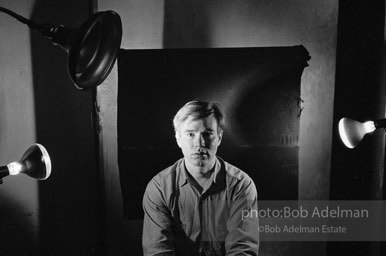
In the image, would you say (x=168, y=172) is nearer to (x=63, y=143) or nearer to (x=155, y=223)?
(x=155, y=223)

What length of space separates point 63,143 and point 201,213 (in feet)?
2.92

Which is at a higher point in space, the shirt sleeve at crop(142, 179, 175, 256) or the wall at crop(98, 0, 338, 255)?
the wall at crop(98, 0, 338, 255)

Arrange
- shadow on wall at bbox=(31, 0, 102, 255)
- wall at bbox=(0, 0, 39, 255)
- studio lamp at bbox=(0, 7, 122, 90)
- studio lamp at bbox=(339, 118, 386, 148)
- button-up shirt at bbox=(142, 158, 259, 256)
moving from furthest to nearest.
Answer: button-up shirt at bbox=(142, 158, 259, 256), shadow on wall at bbox=(31, 0, 102, 255), wall at bbox=(0, 0, 39, 255), studio lamp at bbox=(339, 118, 386, 148), studio lamp at bbox=(0, 7, 122, 90)

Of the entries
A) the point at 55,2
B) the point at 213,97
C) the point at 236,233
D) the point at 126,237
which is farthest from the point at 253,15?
the point at 126,237

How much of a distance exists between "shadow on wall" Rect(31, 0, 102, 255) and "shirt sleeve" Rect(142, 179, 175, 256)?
1.08 ft

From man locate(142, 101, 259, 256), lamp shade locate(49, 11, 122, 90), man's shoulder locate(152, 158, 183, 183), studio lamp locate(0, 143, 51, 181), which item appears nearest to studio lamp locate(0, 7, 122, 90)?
lamp shade locate(49, 11, 122, 90)

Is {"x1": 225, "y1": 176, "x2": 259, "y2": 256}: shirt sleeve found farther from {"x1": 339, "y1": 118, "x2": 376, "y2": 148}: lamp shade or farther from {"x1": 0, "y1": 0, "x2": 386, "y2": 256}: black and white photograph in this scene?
{"x1": 339, "y1": 118, "x2": 376, "y2": 148}: lamp shade

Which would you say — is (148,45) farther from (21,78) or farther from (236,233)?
(236,233)

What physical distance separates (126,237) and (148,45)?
1156 millimetres

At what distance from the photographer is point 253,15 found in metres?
1.89

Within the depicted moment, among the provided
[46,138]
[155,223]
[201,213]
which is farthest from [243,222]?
[46,138]

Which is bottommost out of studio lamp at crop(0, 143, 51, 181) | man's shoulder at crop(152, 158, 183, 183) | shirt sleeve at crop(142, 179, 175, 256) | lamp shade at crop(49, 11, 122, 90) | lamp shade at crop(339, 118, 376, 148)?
shirt sleeve at crop(142, 179, 175, 256)

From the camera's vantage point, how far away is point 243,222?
193 centimetres

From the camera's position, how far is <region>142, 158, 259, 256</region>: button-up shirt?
1.91m
